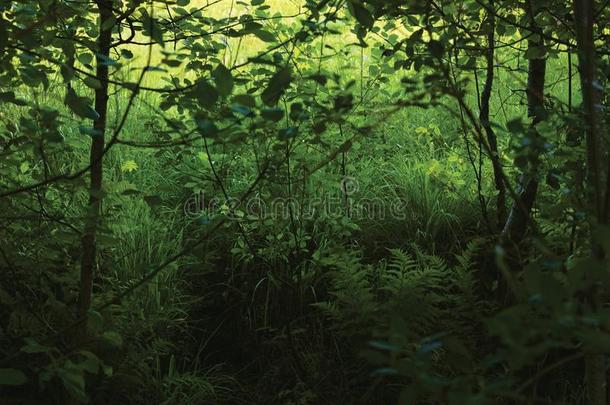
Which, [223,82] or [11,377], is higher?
[223,82]

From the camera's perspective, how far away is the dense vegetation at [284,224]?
6.65 ft

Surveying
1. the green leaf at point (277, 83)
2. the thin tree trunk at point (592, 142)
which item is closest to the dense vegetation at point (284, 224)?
the thin tree trunk at point (592, 142)

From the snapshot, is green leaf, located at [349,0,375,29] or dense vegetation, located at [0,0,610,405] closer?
green leaf, located at [349,0,375,29]

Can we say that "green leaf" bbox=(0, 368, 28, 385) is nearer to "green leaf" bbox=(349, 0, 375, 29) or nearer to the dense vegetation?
the dense vegetation

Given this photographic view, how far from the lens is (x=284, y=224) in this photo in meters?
3.06

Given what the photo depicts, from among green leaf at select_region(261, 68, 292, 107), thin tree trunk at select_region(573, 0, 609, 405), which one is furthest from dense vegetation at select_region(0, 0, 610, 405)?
green leaf at select_region(261, 68, 292, 107)

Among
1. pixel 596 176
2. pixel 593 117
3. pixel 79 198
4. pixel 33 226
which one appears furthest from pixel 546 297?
pixel 79 198

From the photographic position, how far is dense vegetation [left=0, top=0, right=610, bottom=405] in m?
2.03

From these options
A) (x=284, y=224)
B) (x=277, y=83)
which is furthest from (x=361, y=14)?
(x=284, y=224)

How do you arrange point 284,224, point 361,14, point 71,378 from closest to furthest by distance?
point 71,378 < point 361,14 < point 284,224

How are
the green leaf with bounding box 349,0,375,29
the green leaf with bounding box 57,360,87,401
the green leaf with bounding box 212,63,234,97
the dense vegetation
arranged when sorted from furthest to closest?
the dense vegetation → the green leaf with bounding box 349,0,375,29 → the green leaf with bounding box 57,360,87,401 → the green leaf with bounding box 212,63,234,97

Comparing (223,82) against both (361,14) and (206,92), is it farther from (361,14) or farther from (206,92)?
(361,14)

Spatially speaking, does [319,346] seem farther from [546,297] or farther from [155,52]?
[155,52]

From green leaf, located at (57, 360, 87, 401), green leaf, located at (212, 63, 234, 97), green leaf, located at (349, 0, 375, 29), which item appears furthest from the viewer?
green leaf, located at (349, 0, 375, 29)
